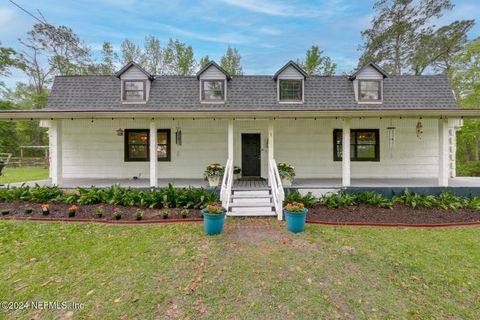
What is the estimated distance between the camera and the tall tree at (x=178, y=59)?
69.6 feet

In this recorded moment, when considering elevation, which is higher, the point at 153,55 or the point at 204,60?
the point at 153,55

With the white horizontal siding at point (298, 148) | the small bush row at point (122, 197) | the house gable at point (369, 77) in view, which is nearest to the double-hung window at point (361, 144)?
the white horizontal siding at point (298, 148)

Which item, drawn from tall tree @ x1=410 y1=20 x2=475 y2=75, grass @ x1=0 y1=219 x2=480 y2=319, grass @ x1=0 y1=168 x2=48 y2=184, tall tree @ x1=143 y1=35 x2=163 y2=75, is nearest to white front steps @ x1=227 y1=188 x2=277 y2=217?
grass @ x1=0 y1=219 x2=480 y2=319

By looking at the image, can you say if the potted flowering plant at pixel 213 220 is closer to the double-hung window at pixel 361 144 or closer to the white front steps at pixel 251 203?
the white front steps at pixel 251 203

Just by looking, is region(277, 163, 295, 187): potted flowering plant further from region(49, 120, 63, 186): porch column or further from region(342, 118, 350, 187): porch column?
region(49, 120, 63, 186): porch column

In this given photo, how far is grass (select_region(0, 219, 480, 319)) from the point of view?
2.94 metres

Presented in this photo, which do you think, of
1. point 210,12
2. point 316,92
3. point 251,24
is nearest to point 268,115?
point 316,92

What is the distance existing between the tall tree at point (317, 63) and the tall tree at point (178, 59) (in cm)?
1007

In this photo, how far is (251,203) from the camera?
22.6 ft

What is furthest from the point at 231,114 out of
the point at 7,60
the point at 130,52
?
the point at 7,60

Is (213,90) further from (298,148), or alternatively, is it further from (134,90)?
(298,148)

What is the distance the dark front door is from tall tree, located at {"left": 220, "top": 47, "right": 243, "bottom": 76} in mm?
13375

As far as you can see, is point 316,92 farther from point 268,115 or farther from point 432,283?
point 432,283

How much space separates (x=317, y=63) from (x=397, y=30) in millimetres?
6025
